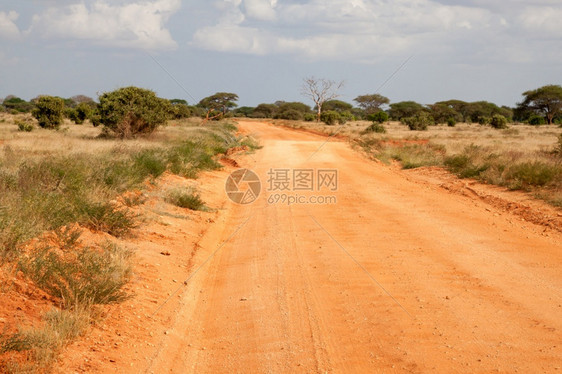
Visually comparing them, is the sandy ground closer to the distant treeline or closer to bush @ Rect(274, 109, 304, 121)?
the distant treeline

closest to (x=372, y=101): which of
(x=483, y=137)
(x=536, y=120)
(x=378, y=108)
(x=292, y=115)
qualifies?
(x=378, y=108)

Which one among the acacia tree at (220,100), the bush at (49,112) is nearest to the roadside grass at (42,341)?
the bush at (49,112)

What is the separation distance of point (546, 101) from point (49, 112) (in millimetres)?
52580

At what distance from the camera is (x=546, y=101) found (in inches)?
2357

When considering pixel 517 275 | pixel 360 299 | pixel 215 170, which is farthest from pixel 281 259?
pixel 215 170

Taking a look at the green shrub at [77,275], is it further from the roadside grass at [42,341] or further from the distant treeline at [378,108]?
the distant treeline at [378,108]

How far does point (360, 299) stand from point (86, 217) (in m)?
4.24

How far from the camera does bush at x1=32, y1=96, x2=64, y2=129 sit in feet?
103

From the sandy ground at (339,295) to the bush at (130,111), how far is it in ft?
44.0

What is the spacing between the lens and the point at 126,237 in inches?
320

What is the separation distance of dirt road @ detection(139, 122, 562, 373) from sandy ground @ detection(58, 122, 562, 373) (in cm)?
2

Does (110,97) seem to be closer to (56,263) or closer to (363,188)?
(363,188)

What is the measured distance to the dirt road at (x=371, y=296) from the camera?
4.70 m

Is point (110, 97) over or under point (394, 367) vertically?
over
